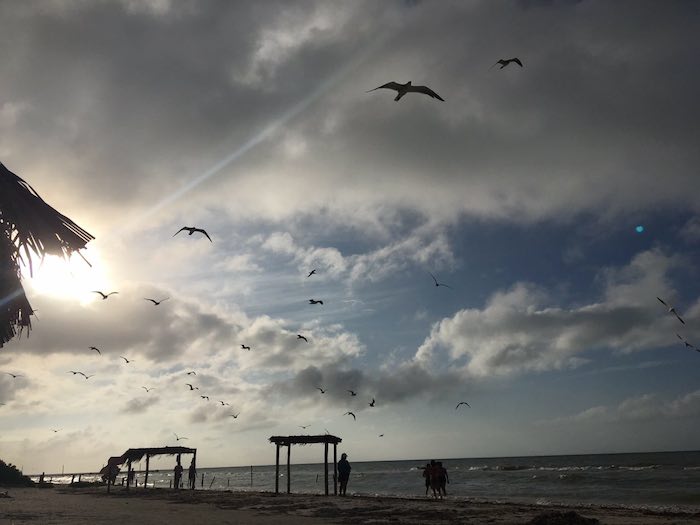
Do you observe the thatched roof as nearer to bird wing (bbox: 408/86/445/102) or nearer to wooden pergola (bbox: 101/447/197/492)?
wooden pergola (bbox: 101/447/197/492)

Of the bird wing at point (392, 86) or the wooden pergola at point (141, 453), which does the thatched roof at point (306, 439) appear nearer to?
the wooden pergola at point (141, 453)

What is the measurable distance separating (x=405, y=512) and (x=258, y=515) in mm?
5322

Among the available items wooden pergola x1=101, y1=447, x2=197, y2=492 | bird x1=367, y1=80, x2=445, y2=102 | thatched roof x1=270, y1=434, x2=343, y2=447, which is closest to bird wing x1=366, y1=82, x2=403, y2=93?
bird x1=367, y1=80, x2=445, y2=102

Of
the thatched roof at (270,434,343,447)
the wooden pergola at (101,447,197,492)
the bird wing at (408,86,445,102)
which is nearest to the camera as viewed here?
the bird wing at (408,86,445,102)

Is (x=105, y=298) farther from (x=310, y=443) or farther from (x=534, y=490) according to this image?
(x=534, y=490)

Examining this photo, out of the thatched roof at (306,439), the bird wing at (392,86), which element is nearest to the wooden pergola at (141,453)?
the thatched roof at (306,439)

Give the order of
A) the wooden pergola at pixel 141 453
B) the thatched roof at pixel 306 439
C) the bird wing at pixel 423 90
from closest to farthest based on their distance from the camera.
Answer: the bird wing at pixel 423 90, the thatched roof at pixel 306 439, the wooden pergola at pixel 141 453

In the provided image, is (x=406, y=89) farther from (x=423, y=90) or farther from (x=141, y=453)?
(x=141, y=453)

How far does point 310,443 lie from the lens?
97.2 feet

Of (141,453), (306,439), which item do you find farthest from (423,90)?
(141,453)

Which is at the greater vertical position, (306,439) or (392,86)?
(392,86)

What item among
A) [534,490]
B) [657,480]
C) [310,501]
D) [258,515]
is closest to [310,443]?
[310,501]

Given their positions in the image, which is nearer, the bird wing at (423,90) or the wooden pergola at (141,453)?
the bird wing at (423,90)

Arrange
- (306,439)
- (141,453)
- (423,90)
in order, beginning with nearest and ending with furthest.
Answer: (423,90), (306,439), (141,453)
